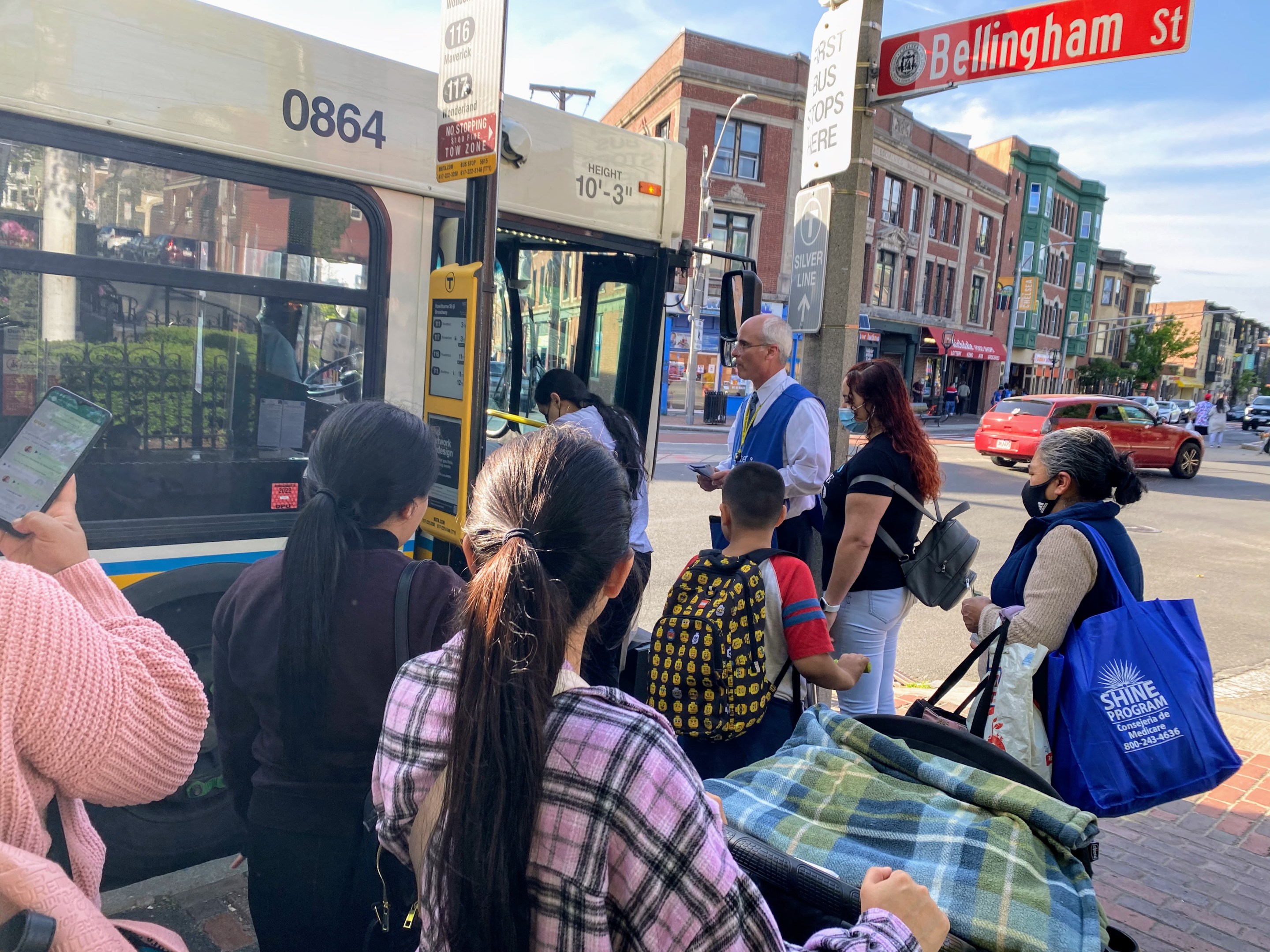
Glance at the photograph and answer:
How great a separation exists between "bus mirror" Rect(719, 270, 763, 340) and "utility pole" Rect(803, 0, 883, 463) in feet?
2.07

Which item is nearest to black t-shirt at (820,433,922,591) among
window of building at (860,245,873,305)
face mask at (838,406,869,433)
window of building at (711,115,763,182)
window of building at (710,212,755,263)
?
face mask at (838,406,869,433)

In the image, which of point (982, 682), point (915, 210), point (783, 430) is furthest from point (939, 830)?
point (915, 210)

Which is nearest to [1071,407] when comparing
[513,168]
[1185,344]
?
[513,168]

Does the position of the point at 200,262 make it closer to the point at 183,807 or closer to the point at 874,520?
the point at 183,807

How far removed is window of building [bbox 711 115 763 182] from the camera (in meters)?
32.5

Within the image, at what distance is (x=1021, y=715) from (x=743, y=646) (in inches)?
34.4

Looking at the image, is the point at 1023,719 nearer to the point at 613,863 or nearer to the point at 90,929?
the point at 613,863

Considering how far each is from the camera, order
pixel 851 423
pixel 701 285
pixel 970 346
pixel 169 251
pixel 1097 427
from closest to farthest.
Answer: pixel 169 251 → pixel 851 423 → pixel 1097 427 → pixel 701 285 → pixel 970 346

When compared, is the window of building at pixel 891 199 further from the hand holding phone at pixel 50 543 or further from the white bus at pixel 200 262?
the hand holding phone at pixel 50 543

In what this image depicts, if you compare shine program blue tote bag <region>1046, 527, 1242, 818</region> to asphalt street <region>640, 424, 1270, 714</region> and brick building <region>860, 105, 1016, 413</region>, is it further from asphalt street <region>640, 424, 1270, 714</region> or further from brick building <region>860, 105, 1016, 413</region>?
brick building <region>860, 105, 1016, 413</region>

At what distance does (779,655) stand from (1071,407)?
1901cm

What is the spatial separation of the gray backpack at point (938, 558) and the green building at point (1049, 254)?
46.4 meters

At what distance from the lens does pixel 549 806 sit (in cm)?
111

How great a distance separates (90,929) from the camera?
3.35ft
